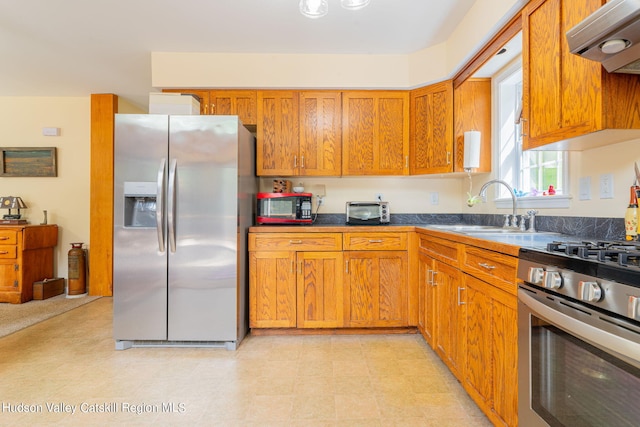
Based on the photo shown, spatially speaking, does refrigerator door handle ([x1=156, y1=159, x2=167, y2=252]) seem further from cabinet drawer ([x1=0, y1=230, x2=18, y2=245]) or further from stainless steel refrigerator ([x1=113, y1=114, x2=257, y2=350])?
cabinet drawer ([x1=0, y1=230, x2=18, y2=245])

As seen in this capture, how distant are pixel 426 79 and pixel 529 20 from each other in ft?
4.06

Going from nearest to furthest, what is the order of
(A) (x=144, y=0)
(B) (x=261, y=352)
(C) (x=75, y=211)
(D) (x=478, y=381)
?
(D) (x=478, y=381)
(A) (x=144, y=0)
(B) (x=261, y=352)
(C) (x=75, y=211)

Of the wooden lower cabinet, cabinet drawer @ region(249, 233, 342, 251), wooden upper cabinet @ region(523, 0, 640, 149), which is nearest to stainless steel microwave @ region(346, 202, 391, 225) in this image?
cabinet drawer @ region(249, 233, 342, 251)

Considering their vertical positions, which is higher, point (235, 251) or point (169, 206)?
point (169, 206)

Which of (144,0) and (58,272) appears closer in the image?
(144,0)

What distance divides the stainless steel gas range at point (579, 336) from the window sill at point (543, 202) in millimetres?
761

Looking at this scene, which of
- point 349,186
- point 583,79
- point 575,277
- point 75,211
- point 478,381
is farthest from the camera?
point 75,211

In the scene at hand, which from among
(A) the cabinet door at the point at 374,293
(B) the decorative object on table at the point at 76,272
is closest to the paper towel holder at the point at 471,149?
(A) the cabinet door at the point at 374,293

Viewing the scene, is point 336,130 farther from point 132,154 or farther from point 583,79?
point 583,79

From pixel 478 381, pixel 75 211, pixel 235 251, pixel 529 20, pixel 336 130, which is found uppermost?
pixel 529 20

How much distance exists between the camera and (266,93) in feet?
10.2

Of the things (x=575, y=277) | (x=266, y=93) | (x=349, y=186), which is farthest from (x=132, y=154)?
(x=575, y=277)

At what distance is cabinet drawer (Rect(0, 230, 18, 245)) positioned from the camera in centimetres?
377

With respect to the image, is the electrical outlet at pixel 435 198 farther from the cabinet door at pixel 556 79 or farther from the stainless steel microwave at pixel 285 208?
the cabinet door at pixel 556 79
